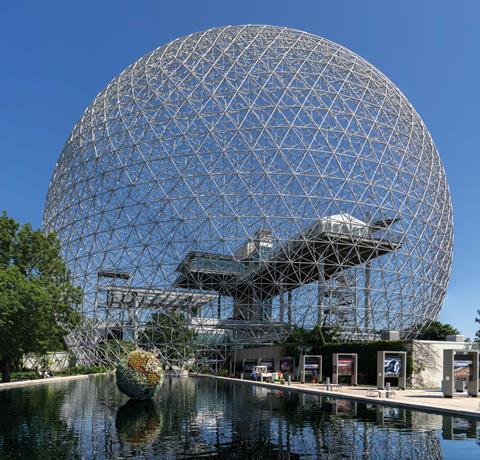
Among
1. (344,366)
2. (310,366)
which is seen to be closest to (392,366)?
(344,366)

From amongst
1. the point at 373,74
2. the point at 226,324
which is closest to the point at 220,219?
the point at 226,324

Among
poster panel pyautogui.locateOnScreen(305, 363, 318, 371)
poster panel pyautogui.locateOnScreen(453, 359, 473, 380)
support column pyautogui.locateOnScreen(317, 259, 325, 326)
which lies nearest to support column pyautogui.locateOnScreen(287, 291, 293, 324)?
support column pyautogui.locateOnScreen(317, 259, 325, 326)

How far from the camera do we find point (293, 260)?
41906mm

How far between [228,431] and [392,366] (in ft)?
61.0

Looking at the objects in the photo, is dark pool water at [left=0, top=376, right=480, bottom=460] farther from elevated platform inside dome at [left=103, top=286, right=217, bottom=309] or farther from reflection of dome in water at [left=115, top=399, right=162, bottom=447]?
elevated platform inside dome at [left=103, top=286, right=217, bottom=309]

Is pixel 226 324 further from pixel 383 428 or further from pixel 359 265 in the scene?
pixel 383 428

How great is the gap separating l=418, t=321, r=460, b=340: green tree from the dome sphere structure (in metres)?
2.13

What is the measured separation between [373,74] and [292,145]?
14.6 m

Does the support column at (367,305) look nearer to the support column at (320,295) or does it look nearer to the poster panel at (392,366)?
the support column at (320,295)

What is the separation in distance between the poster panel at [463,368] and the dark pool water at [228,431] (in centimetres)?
806

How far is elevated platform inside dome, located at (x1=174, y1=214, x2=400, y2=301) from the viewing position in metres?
41.6

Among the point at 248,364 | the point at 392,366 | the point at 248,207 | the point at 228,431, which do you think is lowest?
the point at 248,364

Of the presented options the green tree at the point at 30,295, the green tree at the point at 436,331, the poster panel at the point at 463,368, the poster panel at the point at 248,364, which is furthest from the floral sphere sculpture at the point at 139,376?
the green tree at the point at 436,331

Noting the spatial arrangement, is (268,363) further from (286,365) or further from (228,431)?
(228,431)
